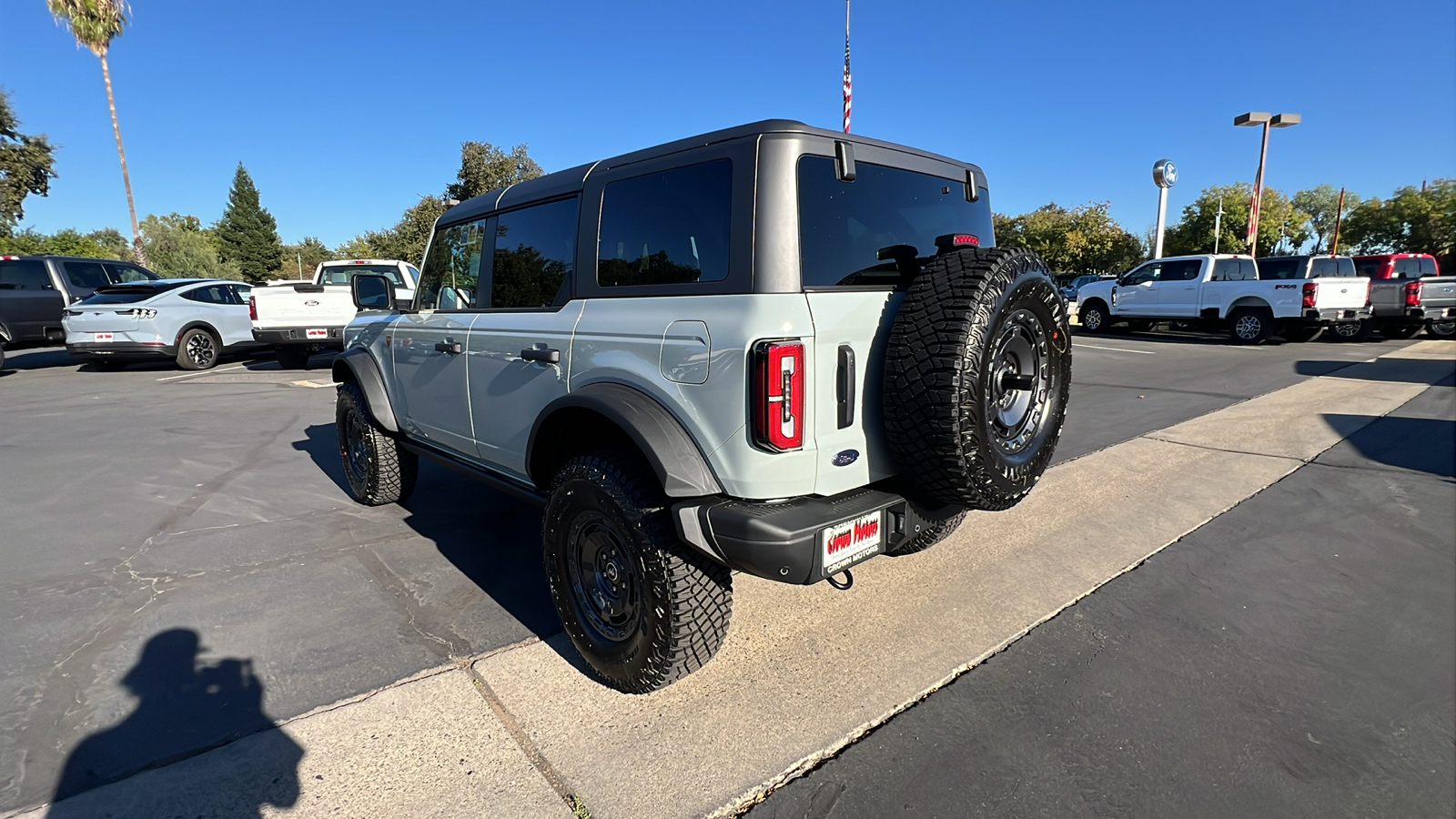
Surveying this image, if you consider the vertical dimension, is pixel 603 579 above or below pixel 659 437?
below

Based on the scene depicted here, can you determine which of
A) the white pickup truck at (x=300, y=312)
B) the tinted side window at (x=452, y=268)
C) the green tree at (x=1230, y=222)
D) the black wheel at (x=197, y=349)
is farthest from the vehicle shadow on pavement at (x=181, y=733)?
the green tree at (x=1230, y=222)

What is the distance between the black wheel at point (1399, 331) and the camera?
637 inches

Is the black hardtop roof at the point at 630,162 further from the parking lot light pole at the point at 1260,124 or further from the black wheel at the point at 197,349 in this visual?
the parking lot light pole at the point at 1260,124

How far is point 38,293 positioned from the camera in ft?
40.3

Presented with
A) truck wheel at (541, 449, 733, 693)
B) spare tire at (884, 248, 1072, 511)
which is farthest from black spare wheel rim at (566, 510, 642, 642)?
spare tire at (884, 248, 1072, 511)

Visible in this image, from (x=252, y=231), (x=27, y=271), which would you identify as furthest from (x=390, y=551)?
(x=252, y=231)

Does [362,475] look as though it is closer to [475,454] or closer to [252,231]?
[475,454]

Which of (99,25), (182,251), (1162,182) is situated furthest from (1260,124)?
(182,251)

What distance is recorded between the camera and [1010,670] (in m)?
2.67

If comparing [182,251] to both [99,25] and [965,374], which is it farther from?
[965,374]

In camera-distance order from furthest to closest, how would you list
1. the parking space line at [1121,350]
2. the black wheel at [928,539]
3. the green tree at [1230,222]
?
1. the green tree at [1230,222]
2. the parking space line at [1121,350]
3. the black wheel at [928,539]

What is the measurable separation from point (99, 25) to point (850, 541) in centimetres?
3478

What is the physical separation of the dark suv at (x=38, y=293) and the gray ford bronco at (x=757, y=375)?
14.6m

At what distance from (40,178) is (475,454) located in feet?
116
